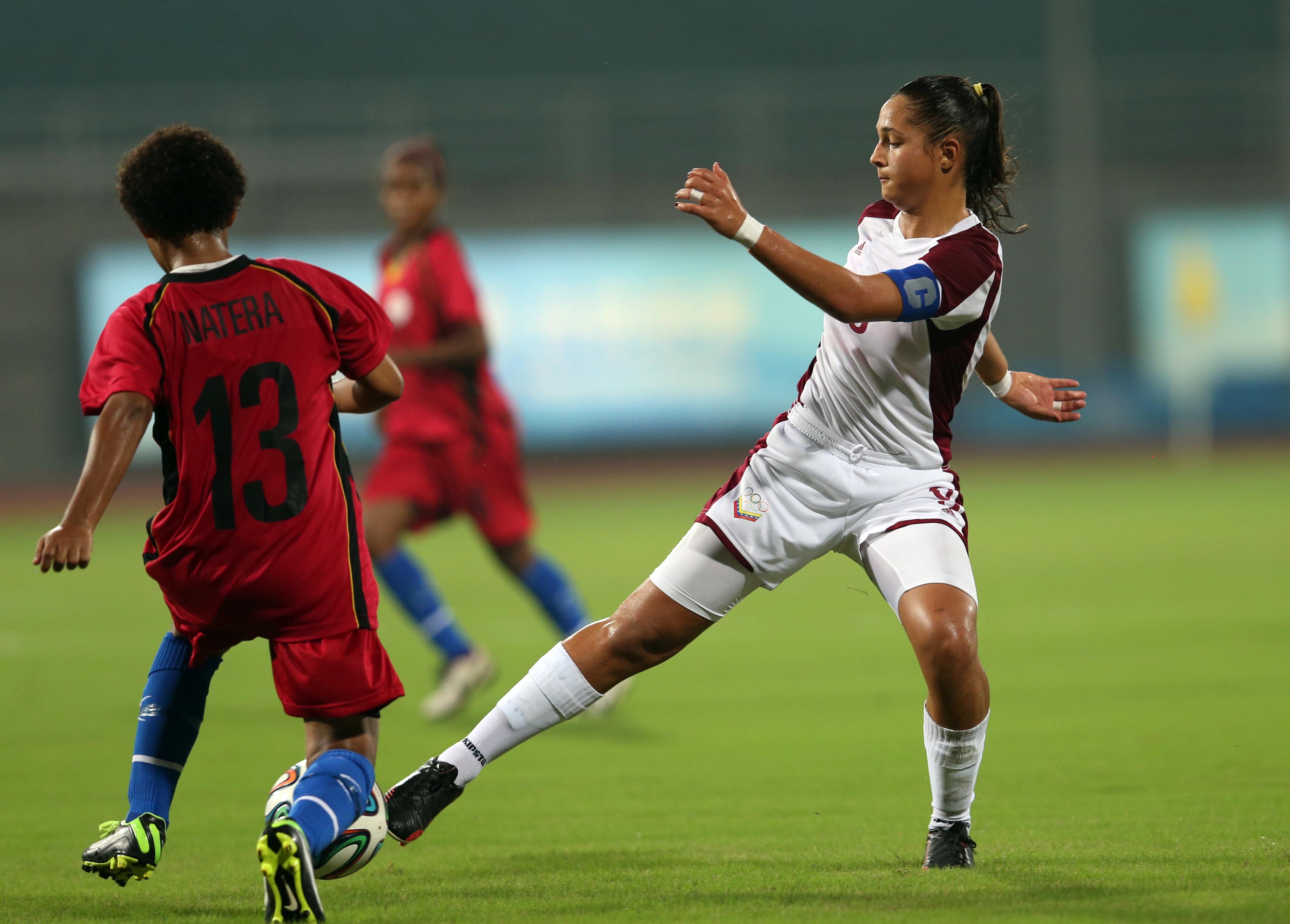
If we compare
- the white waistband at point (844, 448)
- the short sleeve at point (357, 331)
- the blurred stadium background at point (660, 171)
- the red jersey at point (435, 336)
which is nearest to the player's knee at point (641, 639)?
the white waistband at point (844, 448)

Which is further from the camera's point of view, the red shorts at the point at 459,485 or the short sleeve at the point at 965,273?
the red shorts at the point at 459,485

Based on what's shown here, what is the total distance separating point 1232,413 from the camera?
23969mm

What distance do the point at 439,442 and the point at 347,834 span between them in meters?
3.73

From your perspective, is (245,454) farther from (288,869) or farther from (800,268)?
(800,268)

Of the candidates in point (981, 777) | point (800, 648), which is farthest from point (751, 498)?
point (800, 648)

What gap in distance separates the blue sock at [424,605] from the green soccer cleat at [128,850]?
125 inches

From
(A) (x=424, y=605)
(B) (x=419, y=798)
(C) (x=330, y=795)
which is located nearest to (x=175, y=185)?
(C) (x=330, y=795)

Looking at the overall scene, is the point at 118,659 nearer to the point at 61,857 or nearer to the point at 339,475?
the point at 61,857

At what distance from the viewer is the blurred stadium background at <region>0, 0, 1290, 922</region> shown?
13.9 feet

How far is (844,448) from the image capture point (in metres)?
4.06

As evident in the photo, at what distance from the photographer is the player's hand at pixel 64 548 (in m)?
3.24

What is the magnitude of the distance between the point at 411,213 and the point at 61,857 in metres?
3.53

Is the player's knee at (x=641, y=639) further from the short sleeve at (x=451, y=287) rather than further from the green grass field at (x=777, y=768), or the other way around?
the short sleeve at (x=451, y=287)

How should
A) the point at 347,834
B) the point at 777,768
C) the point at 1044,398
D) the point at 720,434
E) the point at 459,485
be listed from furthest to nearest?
the point at 720,434 → the point at 459,485 → the point at 777,768 → the point at 1044,398 → the point at 347,834
